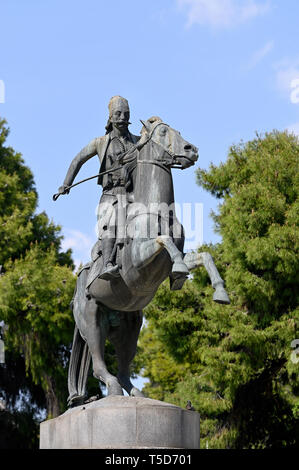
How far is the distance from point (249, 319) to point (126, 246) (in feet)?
49.0

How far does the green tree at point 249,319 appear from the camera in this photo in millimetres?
23594

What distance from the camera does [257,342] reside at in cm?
2336

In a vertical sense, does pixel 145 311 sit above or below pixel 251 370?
above

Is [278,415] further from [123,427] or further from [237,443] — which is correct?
[123,427]

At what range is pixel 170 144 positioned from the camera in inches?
403

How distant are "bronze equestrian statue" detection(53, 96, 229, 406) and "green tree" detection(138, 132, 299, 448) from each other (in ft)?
41.9

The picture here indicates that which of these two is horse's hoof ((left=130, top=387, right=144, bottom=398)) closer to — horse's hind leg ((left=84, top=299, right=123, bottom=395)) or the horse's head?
Answer: horse's hind leg ((left=84, top=299, right=123, bottom=395))

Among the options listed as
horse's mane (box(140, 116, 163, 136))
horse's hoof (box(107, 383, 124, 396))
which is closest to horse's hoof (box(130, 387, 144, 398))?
horse's hoof (box(107, 383, 124, 396))

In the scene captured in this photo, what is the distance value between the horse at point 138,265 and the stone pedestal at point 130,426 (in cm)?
64

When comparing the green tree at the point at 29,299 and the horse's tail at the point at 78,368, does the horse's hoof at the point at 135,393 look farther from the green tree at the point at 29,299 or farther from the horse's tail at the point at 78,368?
A: the green tree at the point at 29,299

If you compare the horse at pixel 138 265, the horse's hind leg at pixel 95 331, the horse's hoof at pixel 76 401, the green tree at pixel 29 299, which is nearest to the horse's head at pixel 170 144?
the horse at pixel 138 265

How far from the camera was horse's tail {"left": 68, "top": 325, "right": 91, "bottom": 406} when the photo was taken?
36.8ft

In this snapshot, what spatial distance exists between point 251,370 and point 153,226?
15.0m
